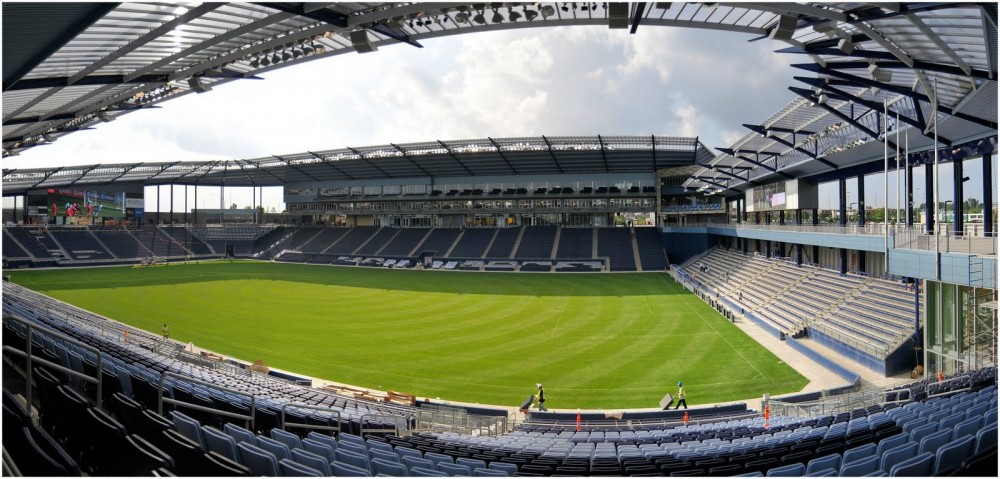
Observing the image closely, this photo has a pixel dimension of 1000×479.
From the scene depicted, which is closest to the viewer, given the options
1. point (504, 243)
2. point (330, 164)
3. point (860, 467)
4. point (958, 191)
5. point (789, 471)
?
point (860, 467)

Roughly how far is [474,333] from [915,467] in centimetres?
2175

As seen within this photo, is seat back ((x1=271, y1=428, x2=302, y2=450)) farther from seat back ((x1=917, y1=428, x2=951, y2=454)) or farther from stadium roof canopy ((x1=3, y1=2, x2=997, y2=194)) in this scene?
stadium roof canopy ((x1=3, y1=2, x2=997, y2=194))

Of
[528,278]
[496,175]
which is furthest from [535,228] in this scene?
[528,278]

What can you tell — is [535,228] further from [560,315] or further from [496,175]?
[560,315]

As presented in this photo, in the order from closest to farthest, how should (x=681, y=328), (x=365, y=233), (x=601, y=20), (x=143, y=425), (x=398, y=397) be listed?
(x=143, y=425)
(x=601, y=20)
(x=398, y=397)
(x=681, y=328)
(x=365, y=233)

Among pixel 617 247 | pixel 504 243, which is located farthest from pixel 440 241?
pixel 617 247

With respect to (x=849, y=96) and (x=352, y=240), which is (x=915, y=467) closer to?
(x=849, y=96)

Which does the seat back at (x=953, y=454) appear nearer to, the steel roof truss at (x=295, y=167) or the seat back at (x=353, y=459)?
the seat back at (x=353, y=459)

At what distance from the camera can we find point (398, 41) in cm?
1588

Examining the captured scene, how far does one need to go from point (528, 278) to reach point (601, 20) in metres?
37.9

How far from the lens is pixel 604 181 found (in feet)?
219

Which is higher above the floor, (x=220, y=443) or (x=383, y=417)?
(x=220, y=443)

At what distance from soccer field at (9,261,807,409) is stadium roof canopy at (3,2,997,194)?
12.0m

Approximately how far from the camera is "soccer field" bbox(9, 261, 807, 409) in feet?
62.3
